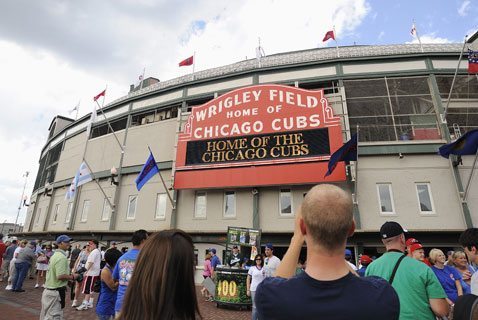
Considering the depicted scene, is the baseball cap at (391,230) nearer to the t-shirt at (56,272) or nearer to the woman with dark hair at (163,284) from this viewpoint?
the woman with dark hair at (163,284)

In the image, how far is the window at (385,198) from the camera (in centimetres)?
1538

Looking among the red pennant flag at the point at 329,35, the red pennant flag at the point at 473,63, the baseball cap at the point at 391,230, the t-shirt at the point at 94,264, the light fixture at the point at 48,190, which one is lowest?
the t-shirt at the point at 94,264

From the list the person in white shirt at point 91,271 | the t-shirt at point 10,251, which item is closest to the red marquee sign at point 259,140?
the t-shirt at point 10,251

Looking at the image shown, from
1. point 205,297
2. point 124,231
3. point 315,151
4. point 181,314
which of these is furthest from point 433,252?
point 124,231

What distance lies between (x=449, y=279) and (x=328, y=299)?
15.8ft

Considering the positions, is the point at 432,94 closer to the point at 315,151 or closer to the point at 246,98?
the point at 315,151

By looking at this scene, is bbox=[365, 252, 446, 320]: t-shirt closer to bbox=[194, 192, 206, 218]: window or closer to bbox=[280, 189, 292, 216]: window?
bbox=[280, 189, 292, 216]: window

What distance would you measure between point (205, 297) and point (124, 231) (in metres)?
9.23

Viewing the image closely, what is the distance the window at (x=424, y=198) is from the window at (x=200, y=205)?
1222 centimetres

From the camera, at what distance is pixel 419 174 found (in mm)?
15602

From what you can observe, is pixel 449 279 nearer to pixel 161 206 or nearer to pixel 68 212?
pixel 161 206

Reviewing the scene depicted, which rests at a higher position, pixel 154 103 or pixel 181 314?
pixel 154 103

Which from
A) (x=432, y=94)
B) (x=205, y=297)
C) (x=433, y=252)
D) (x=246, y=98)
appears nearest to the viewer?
(x=433, y=252)

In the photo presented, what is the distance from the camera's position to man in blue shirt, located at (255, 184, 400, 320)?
1.46m
